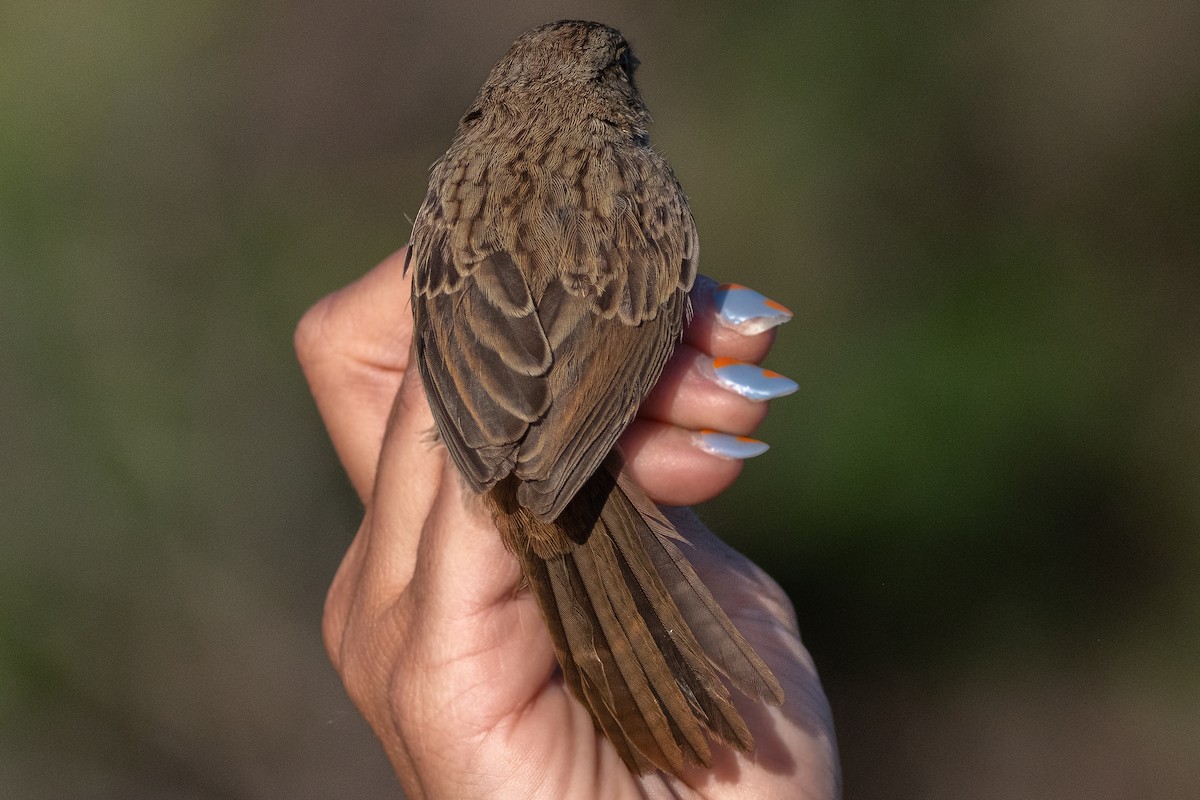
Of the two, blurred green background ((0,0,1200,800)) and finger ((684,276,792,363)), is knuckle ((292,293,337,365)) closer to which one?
finger ((684,276,792,363))

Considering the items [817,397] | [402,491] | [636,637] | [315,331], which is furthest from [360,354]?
[817,397]

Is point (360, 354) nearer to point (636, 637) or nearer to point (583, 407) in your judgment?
point (583, 407)

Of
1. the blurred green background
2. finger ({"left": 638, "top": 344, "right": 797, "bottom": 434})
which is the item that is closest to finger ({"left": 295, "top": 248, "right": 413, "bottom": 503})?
finger ({"left": 638, "top": 344, "right": 797, "bottom": 434})

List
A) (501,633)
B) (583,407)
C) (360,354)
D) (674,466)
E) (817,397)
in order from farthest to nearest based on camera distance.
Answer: (817,397)
(360,354)
(674,466)
(501,633)
(583,407)

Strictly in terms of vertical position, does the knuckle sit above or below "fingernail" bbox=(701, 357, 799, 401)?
below

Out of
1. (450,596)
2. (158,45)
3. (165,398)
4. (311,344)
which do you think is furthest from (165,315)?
(450,596)

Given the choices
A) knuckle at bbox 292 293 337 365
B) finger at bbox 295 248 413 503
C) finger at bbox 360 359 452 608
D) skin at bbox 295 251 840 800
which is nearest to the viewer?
skin at bbox 295 251 840 800

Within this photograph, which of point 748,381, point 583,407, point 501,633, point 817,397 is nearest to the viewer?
point 583,407

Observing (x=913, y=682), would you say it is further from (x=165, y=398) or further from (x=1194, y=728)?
(x=165, y=398)
